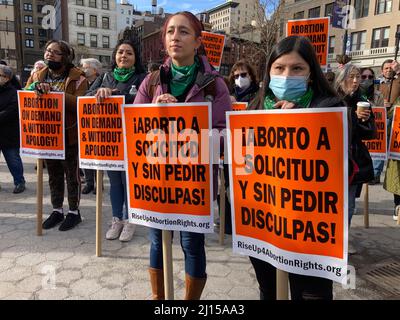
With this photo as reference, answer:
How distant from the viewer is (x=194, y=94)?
7.32 feet

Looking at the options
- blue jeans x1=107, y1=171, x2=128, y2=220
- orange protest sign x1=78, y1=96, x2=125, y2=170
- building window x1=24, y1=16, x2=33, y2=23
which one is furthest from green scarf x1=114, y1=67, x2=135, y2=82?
building window x1=24, y1=16, x2=33, y2=23

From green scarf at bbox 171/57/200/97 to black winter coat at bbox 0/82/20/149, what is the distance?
14.0 ft

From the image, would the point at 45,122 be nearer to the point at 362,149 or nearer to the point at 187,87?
the point at 187,87

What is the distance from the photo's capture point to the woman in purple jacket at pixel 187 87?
7.29ft

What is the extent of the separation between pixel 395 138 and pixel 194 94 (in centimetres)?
322

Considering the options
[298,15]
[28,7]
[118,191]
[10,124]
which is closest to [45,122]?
[118,191]

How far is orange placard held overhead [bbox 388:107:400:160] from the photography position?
418 centimetres

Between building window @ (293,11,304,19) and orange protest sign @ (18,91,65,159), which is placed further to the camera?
building window @ (293,11,304,19)

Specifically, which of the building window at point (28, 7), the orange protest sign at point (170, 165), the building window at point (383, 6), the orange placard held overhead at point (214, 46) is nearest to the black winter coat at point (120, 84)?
the orange protest sign at point (170, 165)

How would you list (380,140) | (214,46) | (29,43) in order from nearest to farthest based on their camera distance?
(380,140) → (214,46) → (29,43)

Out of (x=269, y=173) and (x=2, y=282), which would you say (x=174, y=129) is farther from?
(x=2, y=282)

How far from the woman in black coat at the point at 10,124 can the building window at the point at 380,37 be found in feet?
118

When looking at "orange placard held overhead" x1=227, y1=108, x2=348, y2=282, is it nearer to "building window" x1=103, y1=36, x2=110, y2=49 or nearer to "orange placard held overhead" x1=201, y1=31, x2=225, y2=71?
"orange placard held overhead" x1=201, y1=31, x2=225, y2=71
